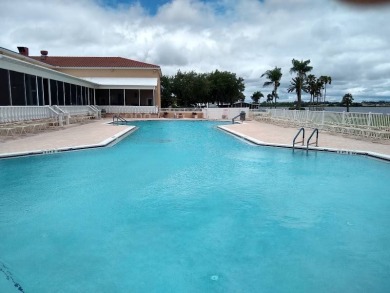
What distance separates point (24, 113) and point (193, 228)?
12989 millimetres

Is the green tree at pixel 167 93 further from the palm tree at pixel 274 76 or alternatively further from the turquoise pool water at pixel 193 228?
the turquoise pool water at pixel 193 228

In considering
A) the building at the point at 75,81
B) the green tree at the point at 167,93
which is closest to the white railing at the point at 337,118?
the building at the point at 75,81

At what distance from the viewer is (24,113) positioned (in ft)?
48.2

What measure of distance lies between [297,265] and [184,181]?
4080 millimetres

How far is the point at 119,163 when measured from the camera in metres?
9.42

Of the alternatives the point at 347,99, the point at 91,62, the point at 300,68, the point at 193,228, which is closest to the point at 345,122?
the point at 193,228

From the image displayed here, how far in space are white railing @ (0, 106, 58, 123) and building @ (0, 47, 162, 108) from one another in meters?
0.35

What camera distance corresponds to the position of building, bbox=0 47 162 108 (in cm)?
1433

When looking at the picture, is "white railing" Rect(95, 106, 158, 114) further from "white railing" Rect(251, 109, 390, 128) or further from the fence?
the fence

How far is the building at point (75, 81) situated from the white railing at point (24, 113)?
348 mm

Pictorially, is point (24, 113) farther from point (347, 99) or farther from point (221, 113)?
point (347, 99)

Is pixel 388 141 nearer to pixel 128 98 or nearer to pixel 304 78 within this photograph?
pixel 128 98

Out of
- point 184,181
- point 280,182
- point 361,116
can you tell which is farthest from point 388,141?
point 184,181

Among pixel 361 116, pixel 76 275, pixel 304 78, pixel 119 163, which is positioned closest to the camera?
pixel 76 275
